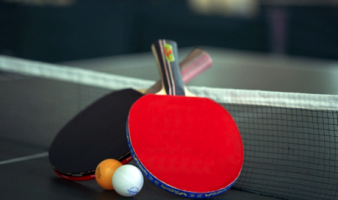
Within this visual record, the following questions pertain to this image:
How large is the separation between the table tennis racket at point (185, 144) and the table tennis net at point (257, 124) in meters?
0.22

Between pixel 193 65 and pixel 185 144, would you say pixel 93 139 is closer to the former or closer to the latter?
pixel 185 144

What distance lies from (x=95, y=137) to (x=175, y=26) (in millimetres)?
7649

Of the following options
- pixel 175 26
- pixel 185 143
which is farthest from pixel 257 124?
pixel 175 26

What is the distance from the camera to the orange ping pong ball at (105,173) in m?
1.84

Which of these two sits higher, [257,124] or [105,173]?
[105,173]

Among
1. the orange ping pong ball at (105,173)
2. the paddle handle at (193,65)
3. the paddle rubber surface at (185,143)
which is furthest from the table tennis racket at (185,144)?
the paddle handle at (193,65)

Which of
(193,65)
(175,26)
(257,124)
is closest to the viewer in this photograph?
(193,65)

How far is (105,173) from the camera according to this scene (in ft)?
6.04

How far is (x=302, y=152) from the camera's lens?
2.38 metres

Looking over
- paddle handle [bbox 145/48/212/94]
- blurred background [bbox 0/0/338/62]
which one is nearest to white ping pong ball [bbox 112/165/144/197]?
paddle handle [bbox 145/48/212/94]

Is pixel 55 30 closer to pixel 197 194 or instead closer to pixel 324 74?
pixel 324 74

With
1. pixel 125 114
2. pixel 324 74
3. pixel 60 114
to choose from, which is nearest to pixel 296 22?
pixel 324 74

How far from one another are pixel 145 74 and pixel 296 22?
4.27 m

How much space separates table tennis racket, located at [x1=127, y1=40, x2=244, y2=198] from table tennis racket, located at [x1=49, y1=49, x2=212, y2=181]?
0.15 meters
